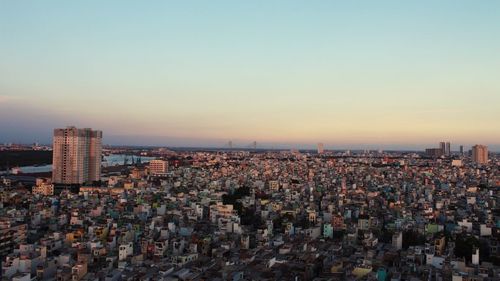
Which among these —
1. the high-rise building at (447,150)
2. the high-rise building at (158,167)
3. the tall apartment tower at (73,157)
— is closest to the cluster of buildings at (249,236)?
the tall apartment tower at (73,157)

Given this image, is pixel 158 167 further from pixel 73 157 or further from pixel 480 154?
pixel 480 154

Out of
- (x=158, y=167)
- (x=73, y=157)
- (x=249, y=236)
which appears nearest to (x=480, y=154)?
(x=158, y=167)

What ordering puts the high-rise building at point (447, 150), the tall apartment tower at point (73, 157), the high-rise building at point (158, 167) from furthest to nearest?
the high-rise building at point (447, 150) < the high-rise building at point (158, 167) < the tall apartment tower at point (73, 157)

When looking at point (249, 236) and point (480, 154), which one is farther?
point (480, 154)

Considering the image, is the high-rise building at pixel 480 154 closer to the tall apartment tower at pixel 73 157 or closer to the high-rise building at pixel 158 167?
the high-rise building at pixel 158 167

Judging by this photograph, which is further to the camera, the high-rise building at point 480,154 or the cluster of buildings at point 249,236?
the high-rise building at point 480,154

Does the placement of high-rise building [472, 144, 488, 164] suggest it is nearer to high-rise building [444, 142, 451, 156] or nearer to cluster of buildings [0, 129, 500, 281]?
high-rise building [444, 142, 451, 156]

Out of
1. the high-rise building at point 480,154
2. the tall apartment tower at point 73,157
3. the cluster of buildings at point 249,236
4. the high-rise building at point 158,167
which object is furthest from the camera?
the high-rise building at point 480,154

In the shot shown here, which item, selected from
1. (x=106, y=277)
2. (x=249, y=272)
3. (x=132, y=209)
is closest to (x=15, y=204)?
(x=132, y=209)
